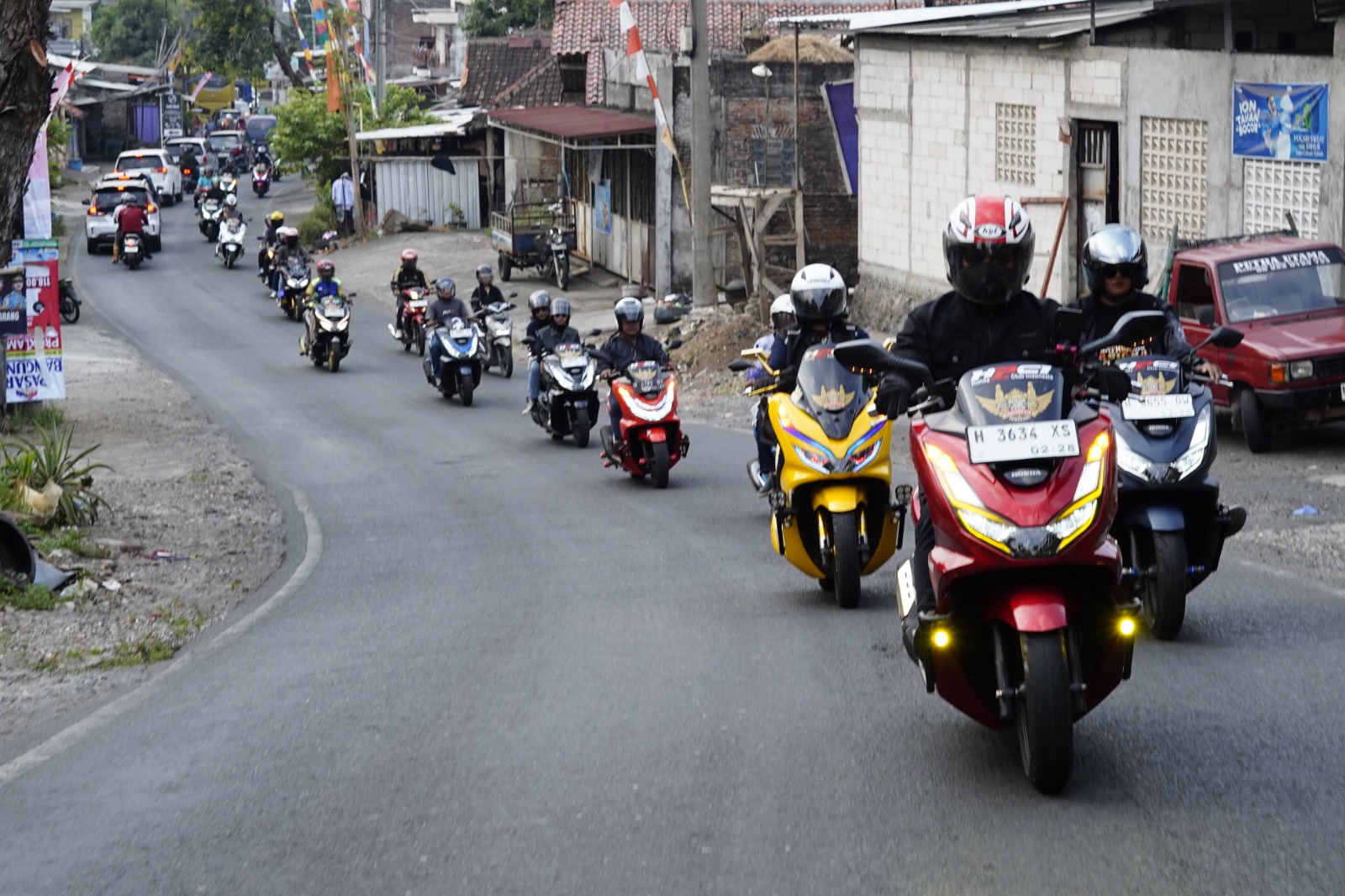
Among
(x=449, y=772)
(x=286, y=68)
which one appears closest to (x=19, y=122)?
(x=449, y=772)

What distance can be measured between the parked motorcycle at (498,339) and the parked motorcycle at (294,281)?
31.1 feet

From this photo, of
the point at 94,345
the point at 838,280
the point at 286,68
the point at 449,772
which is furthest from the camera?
the point at 286,68

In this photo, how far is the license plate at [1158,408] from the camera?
8.41m

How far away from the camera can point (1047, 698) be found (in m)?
5.44

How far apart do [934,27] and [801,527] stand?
1808cm

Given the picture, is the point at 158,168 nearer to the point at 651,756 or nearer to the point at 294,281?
the point at 294,281

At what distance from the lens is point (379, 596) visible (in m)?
11.1

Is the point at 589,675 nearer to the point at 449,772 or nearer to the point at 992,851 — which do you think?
the point at 449,772

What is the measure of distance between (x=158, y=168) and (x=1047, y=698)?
65.2 m

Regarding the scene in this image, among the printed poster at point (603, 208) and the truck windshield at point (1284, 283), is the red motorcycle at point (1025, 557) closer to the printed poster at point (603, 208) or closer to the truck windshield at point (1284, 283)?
the truck windshield at point (1284, 283)

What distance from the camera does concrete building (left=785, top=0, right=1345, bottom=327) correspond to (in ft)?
63.5

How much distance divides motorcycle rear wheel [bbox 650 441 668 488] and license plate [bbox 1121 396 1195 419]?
7.27m

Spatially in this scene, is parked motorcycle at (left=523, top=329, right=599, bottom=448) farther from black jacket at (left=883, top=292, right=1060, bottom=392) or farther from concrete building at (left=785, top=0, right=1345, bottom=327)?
black jacket at (left=883, top=292, right=1060, bottom=392)

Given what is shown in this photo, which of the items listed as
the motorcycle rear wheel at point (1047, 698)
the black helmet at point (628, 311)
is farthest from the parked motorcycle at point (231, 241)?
the motorcycle rear wheel at point (1047, 698)
